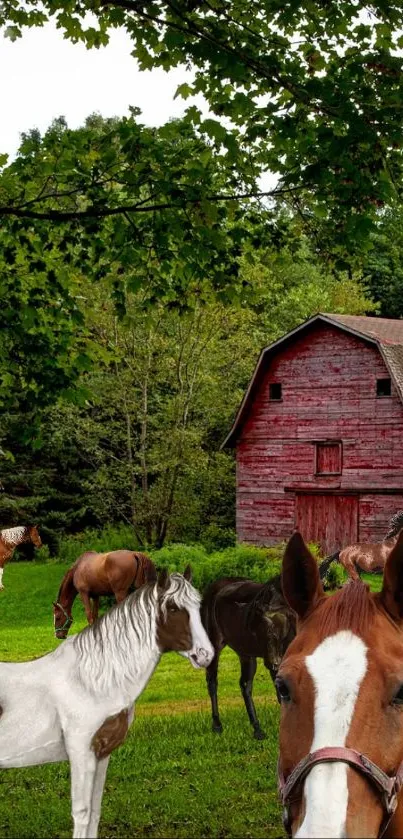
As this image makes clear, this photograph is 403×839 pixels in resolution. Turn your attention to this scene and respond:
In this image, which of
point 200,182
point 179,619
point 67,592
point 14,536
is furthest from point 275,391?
point 179,619

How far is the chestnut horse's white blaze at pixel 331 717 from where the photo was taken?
230 cm

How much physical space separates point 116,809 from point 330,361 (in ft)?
77.9

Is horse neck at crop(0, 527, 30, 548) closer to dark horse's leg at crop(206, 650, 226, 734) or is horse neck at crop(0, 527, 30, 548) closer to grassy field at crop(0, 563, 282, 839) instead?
grassy field at crop(0, 563, 282, 839)

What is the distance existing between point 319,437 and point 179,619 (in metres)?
25.7

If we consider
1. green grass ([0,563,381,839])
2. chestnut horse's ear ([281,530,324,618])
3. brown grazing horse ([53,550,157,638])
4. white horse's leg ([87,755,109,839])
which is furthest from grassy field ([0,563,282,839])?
chestnut horse's ear ([281,530,324,618])

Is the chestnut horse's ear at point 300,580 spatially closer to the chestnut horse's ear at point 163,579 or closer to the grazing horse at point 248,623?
the chestnut horse's ear at point 163,579

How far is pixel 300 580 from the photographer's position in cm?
307

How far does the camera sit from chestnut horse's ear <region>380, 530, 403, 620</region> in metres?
2.88

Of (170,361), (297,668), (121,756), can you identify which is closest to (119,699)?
(297,668)

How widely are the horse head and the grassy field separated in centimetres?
213

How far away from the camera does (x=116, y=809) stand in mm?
7031

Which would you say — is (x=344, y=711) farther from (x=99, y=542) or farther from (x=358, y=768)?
(x=99, y=542)

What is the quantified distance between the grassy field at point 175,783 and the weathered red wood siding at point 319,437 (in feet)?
57.0

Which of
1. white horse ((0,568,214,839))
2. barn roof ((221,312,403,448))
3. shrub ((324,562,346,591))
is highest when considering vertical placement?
barn roof ((221,312,403,448))
